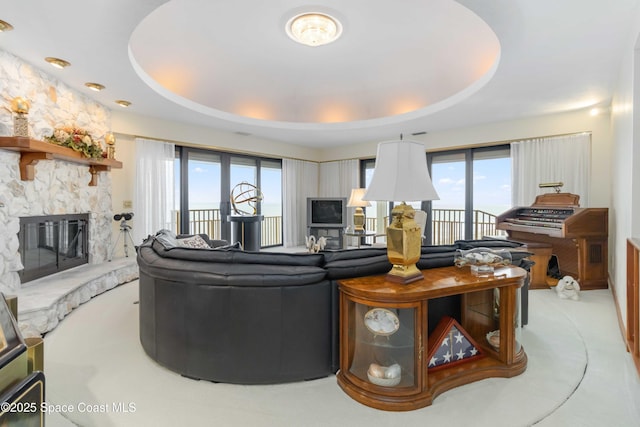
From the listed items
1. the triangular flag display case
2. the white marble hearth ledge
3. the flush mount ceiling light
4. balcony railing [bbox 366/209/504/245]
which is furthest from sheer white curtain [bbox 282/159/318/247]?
the triangular flag display case

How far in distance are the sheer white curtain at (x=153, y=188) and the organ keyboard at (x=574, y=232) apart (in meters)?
5.38

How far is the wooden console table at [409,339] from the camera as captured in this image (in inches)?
68.2

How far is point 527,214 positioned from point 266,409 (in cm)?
447

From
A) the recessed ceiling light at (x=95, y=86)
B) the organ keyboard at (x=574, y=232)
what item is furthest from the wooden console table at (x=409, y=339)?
the recessed ceiling light at (x=95, y=86)

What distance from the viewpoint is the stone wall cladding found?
118 inches

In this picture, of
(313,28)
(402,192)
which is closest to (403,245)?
(402,192)

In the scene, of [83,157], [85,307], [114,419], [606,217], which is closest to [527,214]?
[606,217]

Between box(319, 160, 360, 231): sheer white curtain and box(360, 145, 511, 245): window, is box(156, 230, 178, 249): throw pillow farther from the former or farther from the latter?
box(319, 160, 360, 231): sheer white curtain

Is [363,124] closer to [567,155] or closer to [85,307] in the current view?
[567,155]

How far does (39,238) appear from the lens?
3.44 meters

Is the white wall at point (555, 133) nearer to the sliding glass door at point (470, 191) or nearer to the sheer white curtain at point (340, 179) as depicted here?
the sliding glass door at point (470, 191)

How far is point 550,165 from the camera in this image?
481cm

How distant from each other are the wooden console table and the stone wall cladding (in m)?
3.32

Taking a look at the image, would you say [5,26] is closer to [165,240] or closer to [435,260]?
[165,240]
